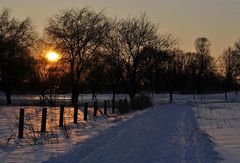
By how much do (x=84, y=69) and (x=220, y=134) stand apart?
4080 centimetres

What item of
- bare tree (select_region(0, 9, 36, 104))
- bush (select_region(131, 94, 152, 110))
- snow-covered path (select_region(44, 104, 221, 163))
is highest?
bare tree (select_region(0, 9, 36, 104))

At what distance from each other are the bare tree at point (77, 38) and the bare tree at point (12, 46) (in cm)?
632

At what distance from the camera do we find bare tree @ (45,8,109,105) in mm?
57219

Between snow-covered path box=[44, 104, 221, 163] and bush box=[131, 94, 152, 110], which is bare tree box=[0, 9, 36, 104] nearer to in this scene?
bush box=[131, 94, 152, 110]

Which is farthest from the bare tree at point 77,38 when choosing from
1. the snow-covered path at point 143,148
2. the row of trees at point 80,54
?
the snow-covered path at point 143,148

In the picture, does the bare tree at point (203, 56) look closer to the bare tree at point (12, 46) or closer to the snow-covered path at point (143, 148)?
the bare tree at point (12, 46)

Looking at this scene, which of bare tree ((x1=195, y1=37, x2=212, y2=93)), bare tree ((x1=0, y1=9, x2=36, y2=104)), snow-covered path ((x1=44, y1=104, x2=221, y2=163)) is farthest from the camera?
bare tree ((x1=195, y1=37, x2=212, y2=93))

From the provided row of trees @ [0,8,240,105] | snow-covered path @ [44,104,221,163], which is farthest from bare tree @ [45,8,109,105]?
→ snow-covered path @ [44,104,221,163]

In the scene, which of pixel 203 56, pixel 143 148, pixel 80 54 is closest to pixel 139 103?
pixel 80 54

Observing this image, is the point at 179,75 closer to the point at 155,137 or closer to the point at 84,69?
the point at 84,69

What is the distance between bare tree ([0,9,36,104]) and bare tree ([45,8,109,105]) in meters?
6.32

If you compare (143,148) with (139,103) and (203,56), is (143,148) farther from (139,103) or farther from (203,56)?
(203,56)

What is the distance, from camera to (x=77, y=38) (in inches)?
2244

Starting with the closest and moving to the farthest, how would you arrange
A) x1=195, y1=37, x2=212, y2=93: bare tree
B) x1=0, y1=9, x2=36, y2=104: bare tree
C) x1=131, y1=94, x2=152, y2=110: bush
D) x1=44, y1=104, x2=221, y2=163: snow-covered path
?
1. x1=44, y1=104, x2=221, y2=163: snow-covered path
2. x1=131, y1=94, x2=152, y2=110: bush
3. x1=0, y1=9, x2=36, y2=104: bare tree
4. x1=195, y1=37, x2=212, y2=93: bare tree
